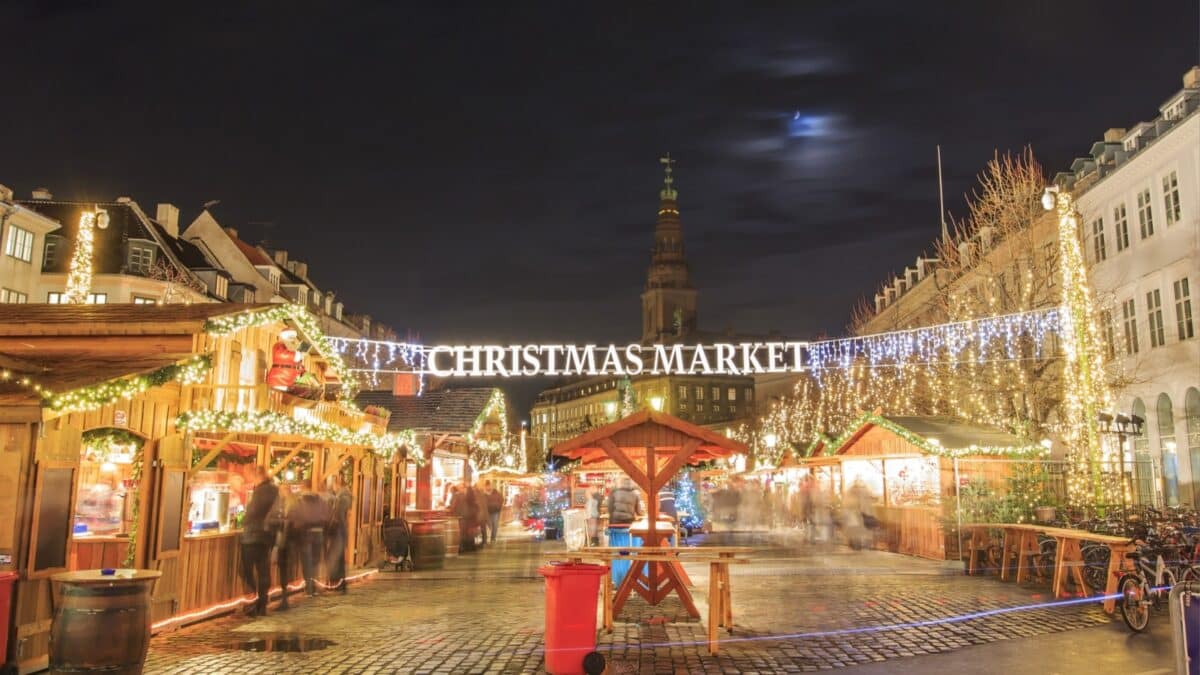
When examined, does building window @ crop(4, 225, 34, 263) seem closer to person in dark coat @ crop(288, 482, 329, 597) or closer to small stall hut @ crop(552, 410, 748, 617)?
person in dark coat @ crop(288, 482, 329, 597)

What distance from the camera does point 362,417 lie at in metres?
21.2

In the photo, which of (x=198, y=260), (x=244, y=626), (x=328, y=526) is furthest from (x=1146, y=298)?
(x=198, y=260)

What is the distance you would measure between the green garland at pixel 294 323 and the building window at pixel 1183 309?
2558 cm

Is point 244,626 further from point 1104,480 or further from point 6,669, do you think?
point 1104,480

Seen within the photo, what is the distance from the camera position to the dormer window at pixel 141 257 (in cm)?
4131

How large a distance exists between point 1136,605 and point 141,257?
41937 mm

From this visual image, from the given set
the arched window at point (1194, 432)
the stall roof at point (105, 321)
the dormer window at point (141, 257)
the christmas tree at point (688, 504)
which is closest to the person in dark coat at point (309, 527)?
the stall roof at point (105, 321)

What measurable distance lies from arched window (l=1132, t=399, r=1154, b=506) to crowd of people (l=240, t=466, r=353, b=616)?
27551 mm

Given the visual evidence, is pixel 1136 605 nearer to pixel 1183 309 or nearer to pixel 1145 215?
pixel 1183 309

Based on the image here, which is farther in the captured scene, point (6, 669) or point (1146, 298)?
point (1146, 298)

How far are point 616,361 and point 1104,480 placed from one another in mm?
10489

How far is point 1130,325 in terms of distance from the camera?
3272 cm

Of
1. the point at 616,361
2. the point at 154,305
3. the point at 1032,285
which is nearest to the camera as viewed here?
the point at 154,305

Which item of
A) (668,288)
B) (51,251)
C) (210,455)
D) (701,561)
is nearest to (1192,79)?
(701,561)
